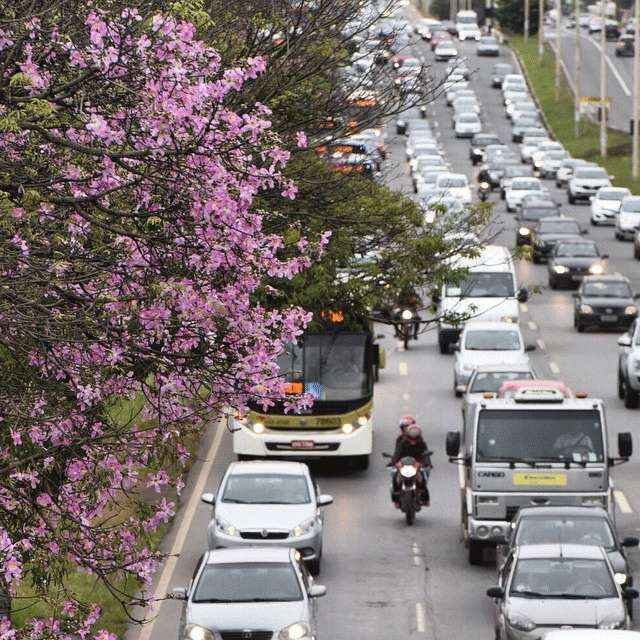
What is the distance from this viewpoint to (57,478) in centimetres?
1330

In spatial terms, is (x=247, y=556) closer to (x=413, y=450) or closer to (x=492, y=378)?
(x=413, y=450)

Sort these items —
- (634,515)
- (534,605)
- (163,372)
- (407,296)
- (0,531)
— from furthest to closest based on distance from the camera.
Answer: (634,515) < (407,296) < (534,605) < (163,372) < (0,531)

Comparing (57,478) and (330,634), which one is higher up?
(57,478)

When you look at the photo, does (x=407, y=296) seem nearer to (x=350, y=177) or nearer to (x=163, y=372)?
(x=350, y=177)

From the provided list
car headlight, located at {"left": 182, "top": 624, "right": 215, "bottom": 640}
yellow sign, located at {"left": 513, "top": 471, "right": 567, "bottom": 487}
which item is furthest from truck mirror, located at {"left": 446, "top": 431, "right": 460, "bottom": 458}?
car headlight, located at {"left": 182, "top": 624, "right": 215, "bottom": 640}

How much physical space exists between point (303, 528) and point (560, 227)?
4179 centimetres

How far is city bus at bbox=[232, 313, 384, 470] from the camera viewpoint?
33875mm

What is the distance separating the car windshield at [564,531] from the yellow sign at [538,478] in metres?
2.24

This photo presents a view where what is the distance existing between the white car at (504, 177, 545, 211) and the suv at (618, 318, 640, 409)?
124 ft

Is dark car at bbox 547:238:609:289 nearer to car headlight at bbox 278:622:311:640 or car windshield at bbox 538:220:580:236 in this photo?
car windshield at bbox 538:220:580:236

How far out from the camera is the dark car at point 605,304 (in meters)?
51.8

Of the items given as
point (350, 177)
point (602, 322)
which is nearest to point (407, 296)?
point (350, 177)

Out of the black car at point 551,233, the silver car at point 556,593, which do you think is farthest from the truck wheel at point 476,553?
the black car at point 551,233

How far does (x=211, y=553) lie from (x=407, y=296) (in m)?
7.06
